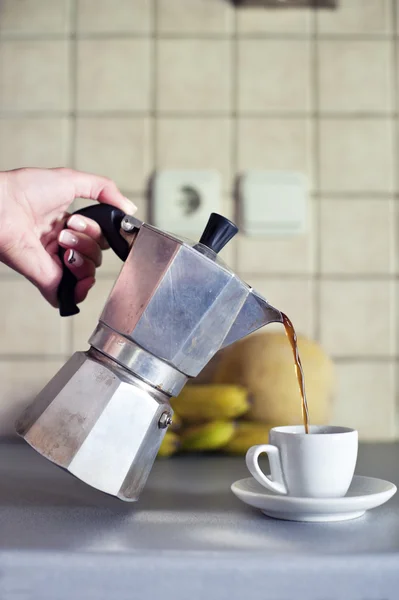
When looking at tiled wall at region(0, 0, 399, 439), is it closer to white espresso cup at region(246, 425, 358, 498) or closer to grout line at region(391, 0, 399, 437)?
grout line at region(391, 0, 399, 437)

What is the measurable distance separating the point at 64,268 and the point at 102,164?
44 cm

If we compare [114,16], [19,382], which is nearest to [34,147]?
[114,16]

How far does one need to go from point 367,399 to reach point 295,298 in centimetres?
19

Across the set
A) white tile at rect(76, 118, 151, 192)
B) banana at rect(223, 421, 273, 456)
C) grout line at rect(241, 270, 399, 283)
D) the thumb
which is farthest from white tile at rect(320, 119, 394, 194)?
the thumb

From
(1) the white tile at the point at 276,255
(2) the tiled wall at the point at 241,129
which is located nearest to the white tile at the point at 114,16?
(2) the tiled wall at the point at 241,129

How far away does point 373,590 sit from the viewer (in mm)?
442

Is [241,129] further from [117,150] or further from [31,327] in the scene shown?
[31,327]

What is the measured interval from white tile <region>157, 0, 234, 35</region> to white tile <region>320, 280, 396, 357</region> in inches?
16.9

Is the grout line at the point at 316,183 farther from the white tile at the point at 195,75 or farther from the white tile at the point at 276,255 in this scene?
the white tile at the point at 195,75

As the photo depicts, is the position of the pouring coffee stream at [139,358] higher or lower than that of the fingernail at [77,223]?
lower

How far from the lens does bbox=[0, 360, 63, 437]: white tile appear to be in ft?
3.52

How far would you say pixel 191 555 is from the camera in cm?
45

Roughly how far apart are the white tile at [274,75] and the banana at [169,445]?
0.51 metres

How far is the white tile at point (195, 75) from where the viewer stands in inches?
42.8
